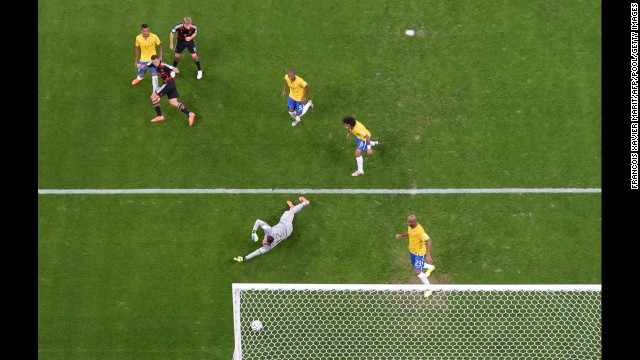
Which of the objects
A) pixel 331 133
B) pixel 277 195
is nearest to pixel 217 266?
pixel 277 195

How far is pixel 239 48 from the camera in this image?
18.4 metres

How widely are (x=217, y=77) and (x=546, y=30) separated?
758cm

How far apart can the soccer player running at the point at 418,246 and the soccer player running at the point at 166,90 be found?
18.2 feet

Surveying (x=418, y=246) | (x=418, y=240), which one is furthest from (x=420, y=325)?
(x=418, y=240)

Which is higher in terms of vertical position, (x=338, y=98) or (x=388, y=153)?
(x=338, y=98)

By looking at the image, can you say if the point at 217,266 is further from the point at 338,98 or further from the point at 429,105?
the point at 429,105

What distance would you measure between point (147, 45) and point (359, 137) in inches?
204

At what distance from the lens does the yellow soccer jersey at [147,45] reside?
17513 millimetres

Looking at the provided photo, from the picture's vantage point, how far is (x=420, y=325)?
51.3 ft

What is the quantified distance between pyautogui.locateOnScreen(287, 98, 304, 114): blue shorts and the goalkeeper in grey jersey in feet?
7.21

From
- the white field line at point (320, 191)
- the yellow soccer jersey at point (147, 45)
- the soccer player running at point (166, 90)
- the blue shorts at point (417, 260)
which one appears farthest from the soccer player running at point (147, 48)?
the blue shorts at point (417, 260)

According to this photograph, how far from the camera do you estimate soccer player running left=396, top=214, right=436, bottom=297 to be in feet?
49.0

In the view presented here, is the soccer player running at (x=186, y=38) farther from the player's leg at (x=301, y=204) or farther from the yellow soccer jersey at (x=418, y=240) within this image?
the yellow soccer jersey at (x=418, y=240)

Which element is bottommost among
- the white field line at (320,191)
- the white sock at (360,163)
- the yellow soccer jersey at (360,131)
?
the white field line at (320,191)
